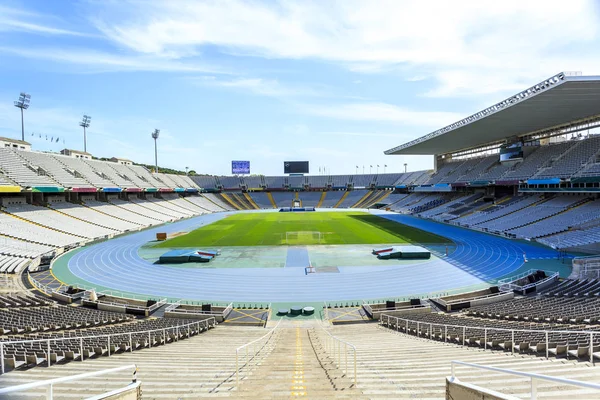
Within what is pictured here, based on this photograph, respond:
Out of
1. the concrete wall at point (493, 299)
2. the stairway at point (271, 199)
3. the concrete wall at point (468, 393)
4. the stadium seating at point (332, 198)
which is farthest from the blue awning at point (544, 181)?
the stairway at point (271, 199)

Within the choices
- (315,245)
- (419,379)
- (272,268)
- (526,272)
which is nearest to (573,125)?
(526,272)

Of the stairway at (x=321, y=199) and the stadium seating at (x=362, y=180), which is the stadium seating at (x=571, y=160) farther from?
the stadium seating at (x=362, y=180)

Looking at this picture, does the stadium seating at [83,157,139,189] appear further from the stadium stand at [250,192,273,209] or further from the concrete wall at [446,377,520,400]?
the concrete wall at [446,377,520,400]

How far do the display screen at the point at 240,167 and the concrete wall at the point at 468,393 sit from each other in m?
90.4

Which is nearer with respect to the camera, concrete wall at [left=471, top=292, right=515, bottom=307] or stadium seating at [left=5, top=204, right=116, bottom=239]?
concrete wall at [left=471, top=292, right=515, bottom=307]

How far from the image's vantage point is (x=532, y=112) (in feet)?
117

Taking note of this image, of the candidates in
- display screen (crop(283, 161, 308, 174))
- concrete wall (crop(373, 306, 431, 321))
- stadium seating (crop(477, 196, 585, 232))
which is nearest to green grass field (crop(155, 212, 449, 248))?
stadium seating (crop(477, 196, 585, 232))

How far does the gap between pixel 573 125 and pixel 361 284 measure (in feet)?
134

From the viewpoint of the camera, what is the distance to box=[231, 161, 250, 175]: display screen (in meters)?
91.9

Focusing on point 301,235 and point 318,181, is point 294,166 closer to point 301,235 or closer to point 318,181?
point 318,181

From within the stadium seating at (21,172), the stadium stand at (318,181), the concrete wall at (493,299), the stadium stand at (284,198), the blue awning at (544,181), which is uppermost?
the stadium stand at (318,181)

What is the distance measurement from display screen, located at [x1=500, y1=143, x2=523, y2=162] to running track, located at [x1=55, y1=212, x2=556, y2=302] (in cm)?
2419

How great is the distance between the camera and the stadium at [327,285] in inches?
248

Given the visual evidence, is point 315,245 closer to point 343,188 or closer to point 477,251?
point 477,251
